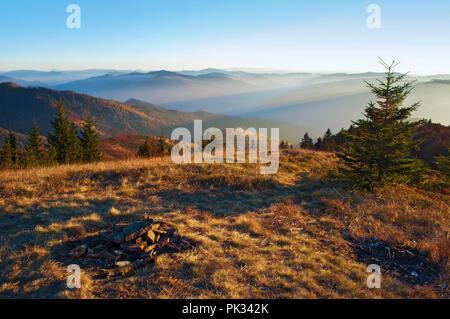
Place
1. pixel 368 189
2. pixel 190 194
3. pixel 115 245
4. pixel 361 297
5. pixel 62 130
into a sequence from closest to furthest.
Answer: pixel 361 297 → pixel 115 245 → pixel 190 194 → pixel 368 189 → pixel 62 130

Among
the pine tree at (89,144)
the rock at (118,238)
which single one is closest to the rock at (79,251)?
the rock at (118,238)

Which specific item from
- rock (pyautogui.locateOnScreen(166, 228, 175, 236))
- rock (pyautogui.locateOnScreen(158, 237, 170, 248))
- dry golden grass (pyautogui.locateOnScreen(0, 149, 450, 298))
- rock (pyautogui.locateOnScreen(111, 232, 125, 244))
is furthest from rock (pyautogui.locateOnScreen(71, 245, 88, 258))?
rock (pyautogui.locateOnScreen(166, 228, 175, 236))

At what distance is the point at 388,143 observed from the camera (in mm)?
9516

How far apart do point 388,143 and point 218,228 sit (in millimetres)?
8295

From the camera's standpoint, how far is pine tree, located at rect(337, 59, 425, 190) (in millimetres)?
9555

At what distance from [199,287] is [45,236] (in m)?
3.98

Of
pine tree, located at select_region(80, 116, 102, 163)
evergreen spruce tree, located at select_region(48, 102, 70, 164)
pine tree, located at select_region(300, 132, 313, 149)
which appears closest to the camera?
evergreen spruce tree, located at select_region(48, 102, 70, 164)

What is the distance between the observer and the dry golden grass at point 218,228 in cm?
397

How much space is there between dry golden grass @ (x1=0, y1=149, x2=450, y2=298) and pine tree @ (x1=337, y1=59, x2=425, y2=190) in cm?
85

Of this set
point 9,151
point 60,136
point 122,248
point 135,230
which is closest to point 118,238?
point 122,248

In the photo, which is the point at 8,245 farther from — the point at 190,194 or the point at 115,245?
the point at 190,194

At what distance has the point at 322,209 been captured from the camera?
845 cm

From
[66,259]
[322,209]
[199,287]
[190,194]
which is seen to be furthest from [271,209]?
[66,259]

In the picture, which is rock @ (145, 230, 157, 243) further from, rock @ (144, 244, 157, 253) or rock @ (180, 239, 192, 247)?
rock @ (180, 239, 192, 247)
